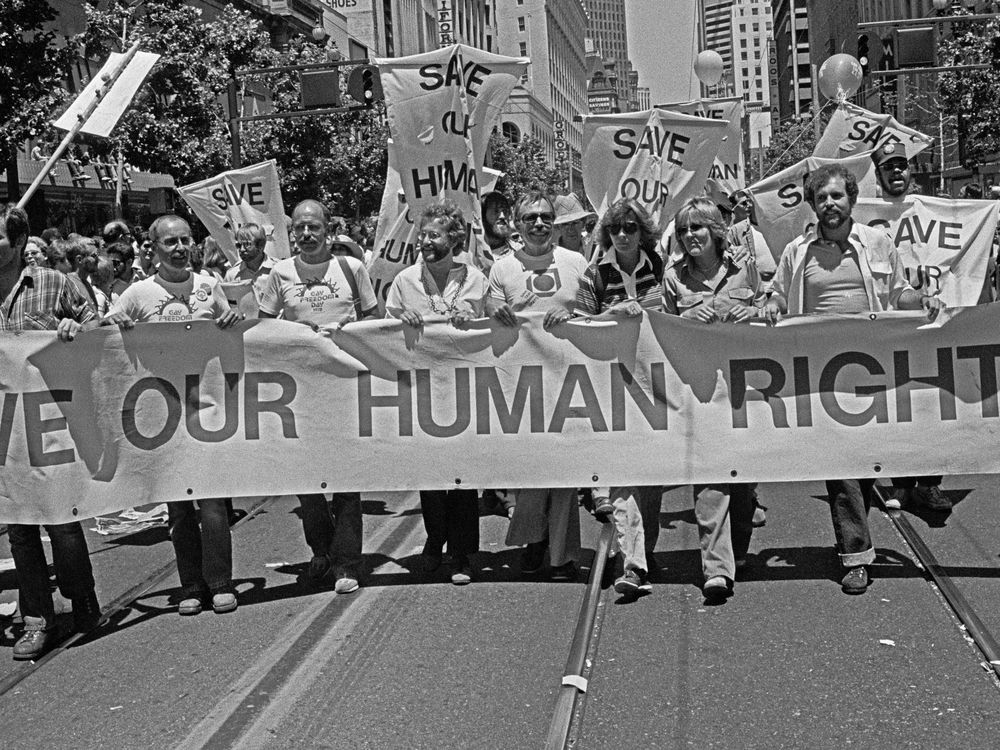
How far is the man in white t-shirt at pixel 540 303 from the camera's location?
7.05 m

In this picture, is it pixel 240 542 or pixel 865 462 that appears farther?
pixel 240 542

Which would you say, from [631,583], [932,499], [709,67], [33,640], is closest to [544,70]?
[709,67]

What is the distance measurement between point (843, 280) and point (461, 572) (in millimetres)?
2412

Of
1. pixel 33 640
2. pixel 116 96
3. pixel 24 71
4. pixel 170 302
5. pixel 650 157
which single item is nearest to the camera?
pixel 33 640

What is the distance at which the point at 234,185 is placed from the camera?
1316cm

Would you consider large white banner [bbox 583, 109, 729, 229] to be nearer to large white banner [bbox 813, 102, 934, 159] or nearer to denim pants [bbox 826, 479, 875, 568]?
large white banner [bbox 813, 102, 934, 159]

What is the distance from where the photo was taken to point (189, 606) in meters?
6.71

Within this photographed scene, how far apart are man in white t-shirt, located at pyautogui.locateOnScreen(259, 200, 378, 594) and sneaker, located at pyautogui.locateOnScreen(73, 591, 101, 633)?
4.03ft

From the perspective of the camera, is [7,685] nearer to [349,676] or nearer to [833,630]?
[349,676]

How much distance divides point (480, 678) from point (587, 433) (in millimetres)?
1737

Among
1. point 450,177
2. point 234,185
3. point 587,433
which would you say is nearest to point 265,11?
point 234,185

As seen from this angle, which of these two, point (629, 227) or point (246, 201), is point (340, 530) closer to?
point (629, 227)

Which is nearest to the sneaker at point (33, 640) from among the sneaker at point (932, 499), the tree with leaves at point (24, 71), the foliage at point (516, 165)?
the sneaker at point (932, 499)

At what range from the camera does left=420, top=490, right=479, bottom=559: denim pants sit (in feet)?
23.5
